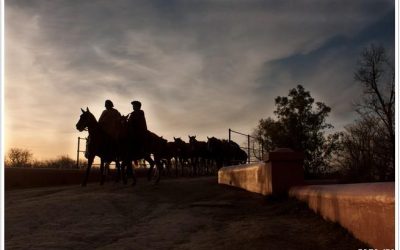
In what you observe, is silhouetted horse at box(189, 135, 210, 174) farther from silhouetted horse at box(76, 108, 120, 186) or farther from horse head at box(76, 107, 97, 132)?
horse head at box(76, 107, 97, 132)

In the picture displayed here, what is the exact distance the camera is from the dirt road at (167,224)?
599 centimetres

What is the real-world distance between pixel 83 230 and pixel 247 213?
277 centimetres

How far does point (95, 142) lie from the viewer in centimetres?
1440

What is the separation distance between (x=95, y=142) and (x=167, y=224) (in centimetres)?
753

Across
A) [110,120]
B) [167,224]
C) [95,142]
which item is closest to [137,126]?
[110,120]

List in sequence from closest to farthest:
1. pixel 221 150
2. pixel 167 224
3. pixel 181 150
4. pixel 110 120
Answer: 1. pixel 167 224
2. pixel 110 120
3. pixel 181 150
4. pixel 221 150

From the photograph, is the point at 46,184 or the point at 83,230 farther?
the point at 46,184

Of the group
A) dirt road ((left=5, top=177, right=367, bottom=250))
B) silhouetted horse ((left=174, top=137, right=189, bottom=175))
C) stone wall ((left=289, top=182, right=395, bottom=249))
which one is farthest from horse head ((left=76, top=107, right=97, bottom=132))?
silhouetted horse ((left=174, top=137, right=189, bottom=175))

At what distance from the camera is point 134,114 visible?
14320 millimetres

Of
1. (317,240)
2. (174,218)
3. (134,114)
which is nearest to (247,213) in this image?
(174,218)

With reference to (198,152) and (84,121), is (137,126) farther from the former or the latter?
(198,152)

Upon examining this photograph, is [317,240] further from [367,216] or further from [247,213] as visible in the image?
[247,213]

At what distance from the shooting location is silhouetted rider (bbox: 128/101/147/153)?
1434 centimetres

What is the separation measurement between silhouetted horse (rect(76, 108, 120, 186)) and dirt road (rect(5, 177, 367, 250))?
3.94 metres
